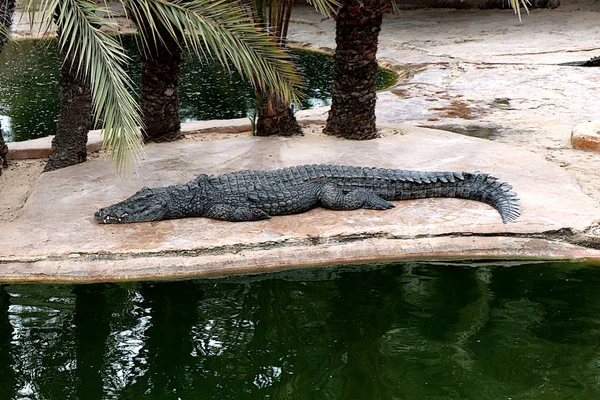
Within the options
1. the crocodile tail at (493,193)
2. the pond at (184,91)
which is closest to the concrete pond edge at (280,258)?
the crocodile tail at (493,193)

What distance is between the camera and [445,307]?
451cm

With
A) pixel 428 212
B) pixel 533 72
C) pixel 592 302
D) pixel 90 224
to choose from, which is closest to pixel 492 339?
pixel 592 302

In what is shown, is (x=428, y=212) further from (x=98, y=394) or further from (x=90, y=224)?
(x=98, y=394)

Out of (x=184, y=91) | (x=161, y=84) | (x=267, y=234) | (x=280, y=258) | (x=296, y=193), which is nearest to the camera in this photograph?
(x=280, y=258)

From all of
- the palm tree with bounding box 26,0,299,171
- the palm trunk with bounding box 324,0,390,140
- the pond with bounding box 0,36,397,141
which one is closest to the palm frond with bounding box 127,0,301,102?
the palm tree with bounding box 26,0,299,171

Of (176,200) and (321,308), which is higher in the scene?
(176,200)

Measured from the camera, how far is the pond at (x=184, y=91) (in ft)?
32.7

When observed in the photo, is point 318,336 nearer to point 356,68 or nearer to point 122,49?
point 122,49

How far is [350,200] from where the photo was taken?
18.7 ft

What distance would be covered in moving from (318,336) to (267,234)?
4.02 feet

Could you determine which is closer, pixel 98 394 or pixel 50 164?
pixel 98 394

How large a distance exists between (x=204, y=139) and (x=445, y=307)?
Result: 13.6 feet

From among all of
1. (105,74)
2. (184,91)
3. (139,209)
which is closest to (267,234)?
(139,209)

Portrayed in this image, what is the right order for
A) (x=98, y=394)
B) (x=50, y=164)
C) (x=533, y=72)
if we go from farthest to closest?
(x=533, y=72), (x=50, y=164), (x=98, y=394)
